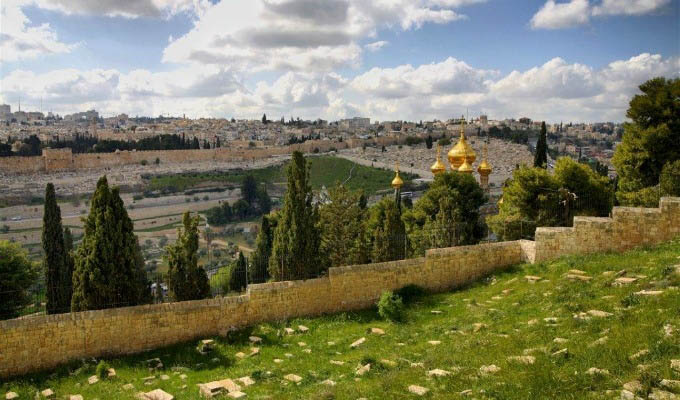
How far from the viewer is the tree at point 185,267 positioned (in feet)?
34.1

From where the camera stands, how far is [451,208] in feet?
58.1

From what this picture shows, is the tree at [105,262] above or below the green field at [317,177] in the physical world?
above

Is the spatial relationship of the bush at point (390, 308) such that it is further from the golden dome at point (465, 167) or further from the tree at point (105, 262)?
the golden dome at point (465, 167)

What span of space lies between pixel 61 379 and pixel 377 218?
13.4 m

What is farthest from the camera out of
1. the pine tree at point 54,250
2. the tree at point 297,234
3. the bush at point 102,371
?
the pine tree at point 54,250

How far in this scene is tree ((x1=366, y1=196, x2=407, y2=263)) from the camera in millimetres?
14227

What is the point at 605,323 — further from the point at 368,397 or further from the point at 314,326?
the point at 314,326

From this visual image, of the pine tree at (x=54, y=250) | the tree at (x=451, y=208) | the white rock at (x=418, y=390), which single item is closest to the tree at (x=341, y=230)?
the tree at (x=451, y=208)

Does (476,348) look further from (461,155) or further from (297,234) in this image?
(461,155)

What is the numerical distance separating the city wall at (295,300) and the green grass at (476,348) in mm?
247

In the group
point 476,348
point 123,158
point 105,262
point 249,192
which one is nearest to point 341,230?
point 105,262

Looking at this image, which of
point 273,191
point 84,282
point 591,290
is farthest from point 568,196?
point 273,191

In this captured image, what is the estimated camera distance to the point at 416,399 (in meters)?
5.31

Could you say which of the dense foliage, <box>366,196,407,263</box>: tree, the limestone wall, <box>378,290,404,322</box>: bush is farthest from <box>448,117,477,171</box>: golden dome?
<box>378,290,404,322</box>: bush
